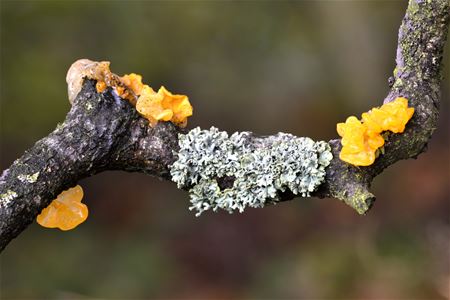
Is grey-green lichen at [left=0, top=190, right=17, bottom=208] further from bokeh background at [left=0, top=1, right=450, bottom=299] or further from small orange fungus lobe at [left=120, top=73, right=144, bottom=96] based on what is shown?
bokeh background at [left=0, top=1, right=450, bottom=299]

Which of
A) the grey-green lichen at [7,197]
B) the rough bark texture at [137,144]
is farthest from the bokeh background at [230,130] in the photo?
the grey-green lichen at [7,197]

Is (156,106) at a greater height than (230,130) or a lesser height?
lesser

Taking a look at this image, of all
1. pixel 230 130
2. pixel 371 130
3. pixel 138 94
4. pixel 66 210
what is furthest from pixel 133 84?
pixel 230 130

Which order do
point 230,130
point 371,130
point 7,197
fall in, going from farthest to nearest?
point 230,130, point 371,130, point 7,197

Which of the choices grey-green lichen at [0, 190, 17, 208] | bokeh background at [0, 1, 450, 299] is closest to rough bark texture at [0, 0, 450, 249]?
grey-green lichen at [0, 190, 17, 208]

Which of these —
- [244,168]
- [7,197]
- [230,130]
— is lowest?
[7,197]

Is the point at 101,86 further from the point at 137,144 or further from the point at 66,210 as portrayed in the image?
the point at 66,210

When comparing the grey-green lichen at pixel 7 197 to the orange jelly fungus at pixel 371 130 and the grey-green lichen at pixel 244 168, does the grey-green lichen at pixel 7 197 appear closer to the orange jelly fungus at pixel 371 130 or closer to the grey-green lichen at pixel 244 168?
the grey-green lichen at pixel 244 168
